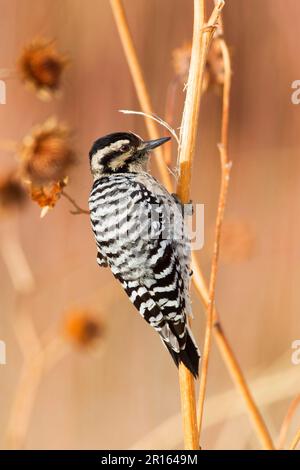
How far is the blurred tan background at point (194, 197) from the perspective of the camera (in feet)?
10.3

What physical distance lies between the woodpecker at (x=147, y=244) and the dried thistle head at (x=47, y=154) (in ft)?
0.32

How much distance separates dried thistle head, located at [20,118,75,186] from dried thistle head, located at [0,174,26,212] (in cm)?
33

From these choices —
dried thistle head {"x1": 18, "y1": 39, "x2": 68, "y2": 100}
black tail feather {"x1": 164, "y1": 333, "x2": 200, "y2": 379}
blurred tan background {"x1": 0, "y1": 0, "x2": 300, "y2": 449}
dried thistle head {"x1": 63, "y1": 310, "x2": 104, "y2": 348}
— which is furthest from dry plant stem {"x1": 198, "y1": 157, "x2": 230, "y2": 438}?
blurred tan background {"x1": 0, "y1": 0, "x2": 300, "y2": 449}

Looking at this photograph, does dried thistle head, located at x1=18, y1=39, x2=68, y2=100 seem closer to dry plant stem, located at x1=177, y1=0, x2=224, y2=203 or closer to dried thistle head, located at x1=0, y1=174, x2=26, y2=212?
dried thistle head, located at x1=0, y1=174, x2=26, y2=212

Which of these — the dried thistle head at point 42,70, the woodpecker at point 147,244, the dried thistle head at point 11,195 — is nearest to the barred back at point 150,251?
the woodpecker at point 147,244

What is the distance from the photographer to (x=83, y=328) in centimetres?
244

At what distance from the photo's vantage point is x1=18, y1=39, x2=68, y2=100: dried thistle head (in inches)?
82.4

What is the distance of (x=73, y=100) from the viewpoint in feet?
10.9

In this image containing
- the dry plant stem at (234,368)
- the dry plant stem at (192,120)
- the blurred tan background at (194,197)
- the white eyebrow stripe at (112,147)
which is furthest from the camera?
the blurred tan background at (194,197)

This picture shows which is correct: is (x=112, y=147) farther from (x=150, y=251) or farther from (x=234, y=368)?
(x=234, y=368)

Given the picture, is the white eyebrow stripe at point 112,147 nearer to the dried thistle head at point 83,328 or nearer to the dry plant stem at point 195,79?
the dry plant stem at point 195,79
